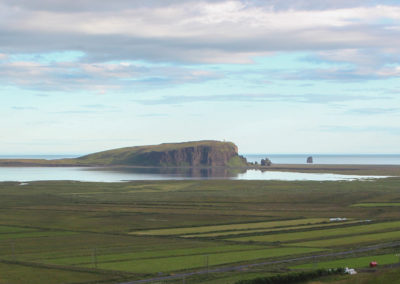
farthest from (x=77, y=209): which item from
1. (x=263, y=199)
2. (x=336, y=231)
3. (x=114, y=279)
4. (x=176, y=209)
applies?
(x=114, y=279)

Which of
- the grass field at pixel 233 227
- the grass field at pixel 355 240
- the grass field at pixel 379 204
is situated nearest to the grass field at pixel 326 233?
the grass field at pixel 355 240

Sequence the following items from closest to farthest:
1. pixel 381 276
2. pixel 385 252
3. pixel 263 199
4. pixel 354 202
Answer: pixel 381 276, pixel 385 252, pixel 354 202, pixel 263 199

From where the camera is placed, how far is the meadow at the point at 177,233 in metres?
48.9

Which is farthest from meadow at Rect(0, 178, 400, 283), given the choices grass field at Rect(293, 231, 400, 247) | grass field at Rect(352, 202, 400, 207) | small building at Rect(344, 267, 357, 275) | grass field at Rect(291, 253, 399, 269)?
small building at Rect(344, 267, 357, 275)

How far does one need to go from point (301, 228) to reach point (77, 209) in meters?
44.7

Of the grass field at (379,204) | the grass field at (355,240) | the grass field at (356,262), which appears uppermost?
the grass field at (379,204)

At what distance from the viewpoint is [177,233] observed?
71.1 metres

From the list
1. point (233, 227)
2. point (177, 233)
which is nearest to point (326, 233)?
point (233, 227)

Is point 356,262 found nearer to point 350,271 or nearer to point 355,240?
point 350,271

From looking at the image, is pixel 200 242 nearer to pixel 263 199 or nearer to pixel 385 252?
pixel 385 252

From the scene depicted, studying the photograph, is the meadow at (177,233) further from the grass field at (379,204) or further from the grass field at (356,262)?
the grass field at (379,204)

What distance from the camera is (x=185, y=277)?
4412cm

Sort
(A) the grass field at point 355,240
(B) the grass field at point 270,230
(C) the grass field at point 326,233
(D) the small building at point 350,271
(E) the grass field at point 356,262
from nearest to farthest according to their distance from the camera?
(D) the small building at point 350,271 < (E) the grass field at point 356,262 < (A) the grass field at point 355,240 < (C) the grass field at point 326,233 < (B) the grass field at point 270,230

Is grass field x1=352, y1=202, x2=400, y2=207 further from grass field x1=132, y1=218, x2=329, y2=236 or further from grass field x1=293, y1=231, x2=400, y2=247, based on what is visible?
grass field x1=293, y1=231, x2=400, y2=247
